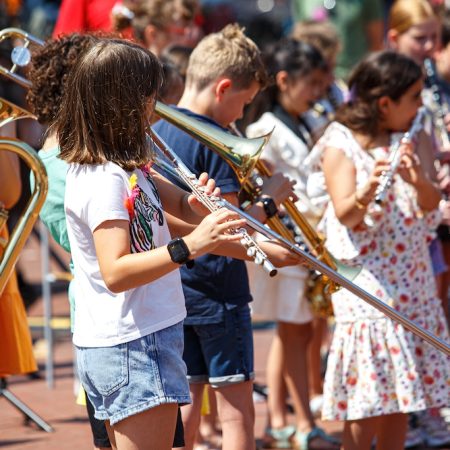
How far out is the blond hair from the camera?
18.8 feet

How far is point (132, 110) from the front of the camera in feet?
9.19

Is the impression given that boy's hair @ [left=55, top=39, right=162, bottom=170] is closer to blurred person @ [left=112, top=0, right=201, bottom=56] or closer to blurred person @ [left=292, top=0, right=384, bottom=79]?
blurred person @ [left=112, top=0, right=201, bottom=56]

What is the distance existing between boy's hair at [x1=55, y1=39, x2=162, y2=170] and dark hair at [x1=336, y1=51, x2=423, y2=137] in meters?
1.56

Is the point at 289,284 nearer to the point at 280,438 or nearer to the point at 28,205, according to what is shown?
the point at 280,438

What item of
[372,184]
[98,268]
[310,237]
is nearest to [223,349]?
[310,237]

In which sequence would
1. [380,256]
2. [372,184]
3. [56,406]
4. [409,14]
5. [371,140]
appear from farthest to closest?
[409,14] → [56,406] → [371,140] → [380,256] → [372,184]

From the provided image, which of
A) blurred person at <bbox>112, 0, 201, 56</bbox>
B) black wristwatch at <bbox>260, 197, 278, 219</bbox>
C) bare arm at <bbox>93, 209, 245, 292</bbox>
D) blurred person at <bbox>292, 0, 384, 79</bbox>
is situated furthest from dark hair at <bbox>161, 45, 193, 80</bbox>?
blurred person at <bbox>292, 0, 384, 79</bbox>

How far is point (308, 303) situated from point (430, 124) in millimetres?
1013

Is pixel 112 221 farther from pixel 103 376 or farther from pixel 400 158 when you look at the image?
pixel 400 158

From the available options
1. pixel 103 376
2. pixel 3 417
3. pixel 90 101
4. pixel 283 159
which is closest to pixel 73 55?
pixel 90 101

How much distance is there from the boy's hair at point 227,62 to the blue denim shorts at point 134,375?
122 cm

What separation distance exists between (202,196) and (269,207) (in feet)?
2.29

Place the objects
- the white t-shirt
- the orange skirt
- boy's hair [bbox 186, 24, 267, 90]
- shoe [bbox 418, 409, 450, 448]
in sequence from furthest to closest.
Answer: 1. shoe [bbox 418, 409, 450, 448]
2. the orange skirt
3. boy's hair [bbox 186, 24, 267, 90]
4. the white t-shirt

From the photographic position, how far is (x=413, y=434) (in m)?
4.99
